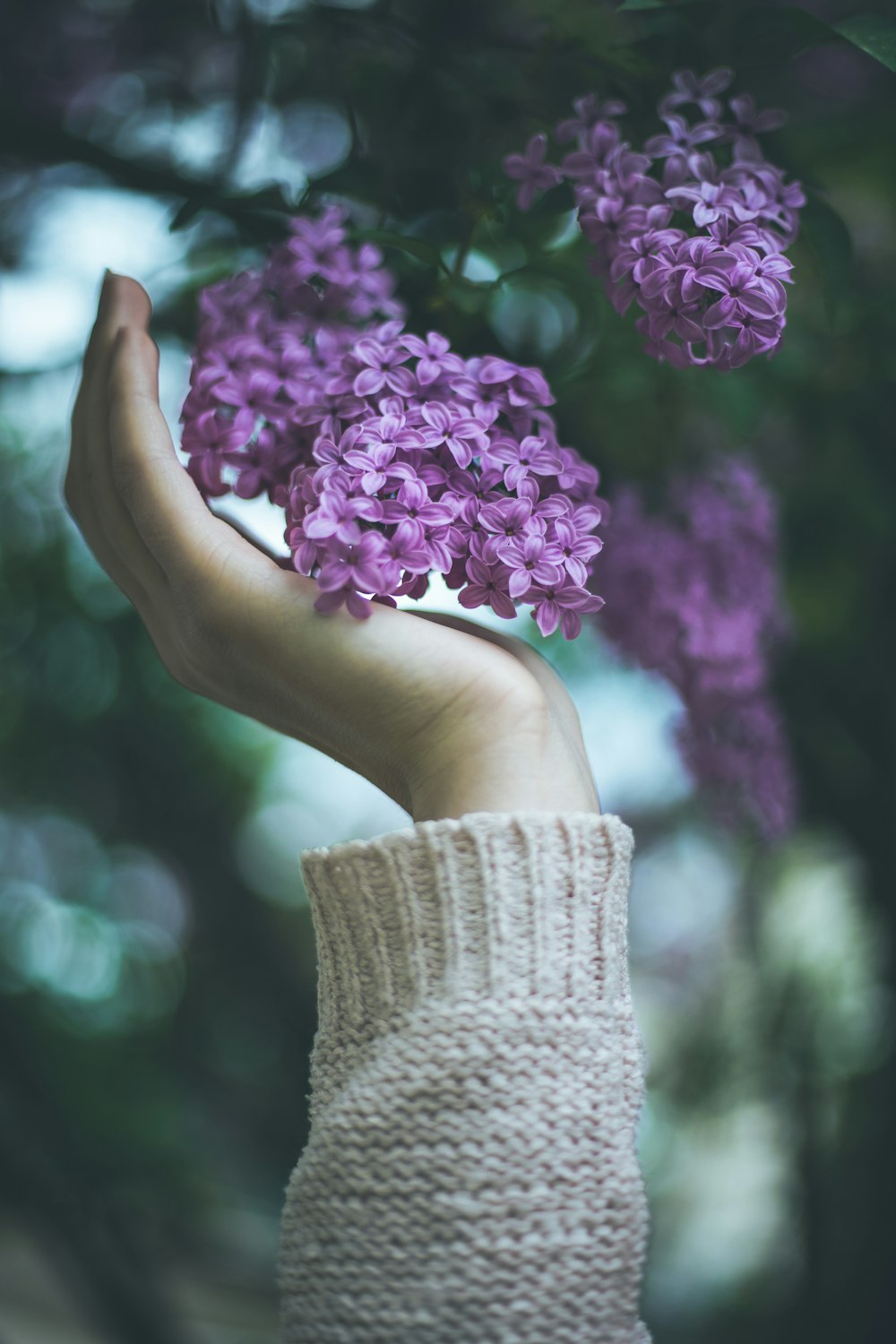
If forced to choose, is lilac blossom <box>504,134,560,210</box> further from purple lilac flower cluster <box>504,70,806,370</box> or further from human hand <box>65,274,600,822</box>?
human hand <box>65,274,600,822</box>

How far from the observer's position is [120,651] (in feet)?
8.36

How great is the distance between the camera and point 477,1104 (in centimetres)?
56

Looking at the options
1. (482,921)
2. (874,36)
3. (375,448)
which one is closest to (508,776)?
(482,921)

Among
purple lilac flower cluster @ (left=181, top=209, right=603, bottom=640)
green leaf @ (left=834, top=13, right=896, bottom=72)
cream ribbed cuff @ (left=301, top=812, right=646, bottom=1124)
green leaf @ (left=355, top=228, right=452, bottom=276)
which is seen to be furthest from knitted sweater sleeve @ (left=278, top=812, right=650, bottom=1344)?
green leaf @ (left=834, top=13, right=896, bottom=72)

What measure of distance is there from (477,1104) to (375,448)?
400 millimetres

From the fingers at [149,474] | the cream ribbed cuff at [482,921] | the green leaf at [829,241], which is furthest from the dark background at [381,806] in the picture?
the cream ribbed cuff at [482,921]

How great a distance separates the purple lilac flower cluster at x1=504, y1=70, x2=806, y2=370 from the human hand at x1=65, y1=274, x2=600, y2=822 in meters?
0.26

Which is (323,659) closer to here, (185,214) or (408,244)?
(408,244)

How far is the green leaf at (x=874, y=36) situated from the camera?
0.76 metres

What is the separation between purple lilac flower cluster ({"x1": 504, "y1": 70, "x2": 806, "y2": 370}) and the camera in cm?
71

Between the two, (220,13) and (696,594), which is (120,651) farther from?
(696,594)

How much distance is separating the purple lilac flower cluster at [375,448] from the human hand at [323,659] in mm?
32

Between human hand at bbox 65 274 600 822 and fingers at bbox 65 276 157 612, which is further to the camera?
fingers at bbox 65 276 157 612

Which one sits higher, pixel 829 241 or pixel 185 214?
pixel 829 241
